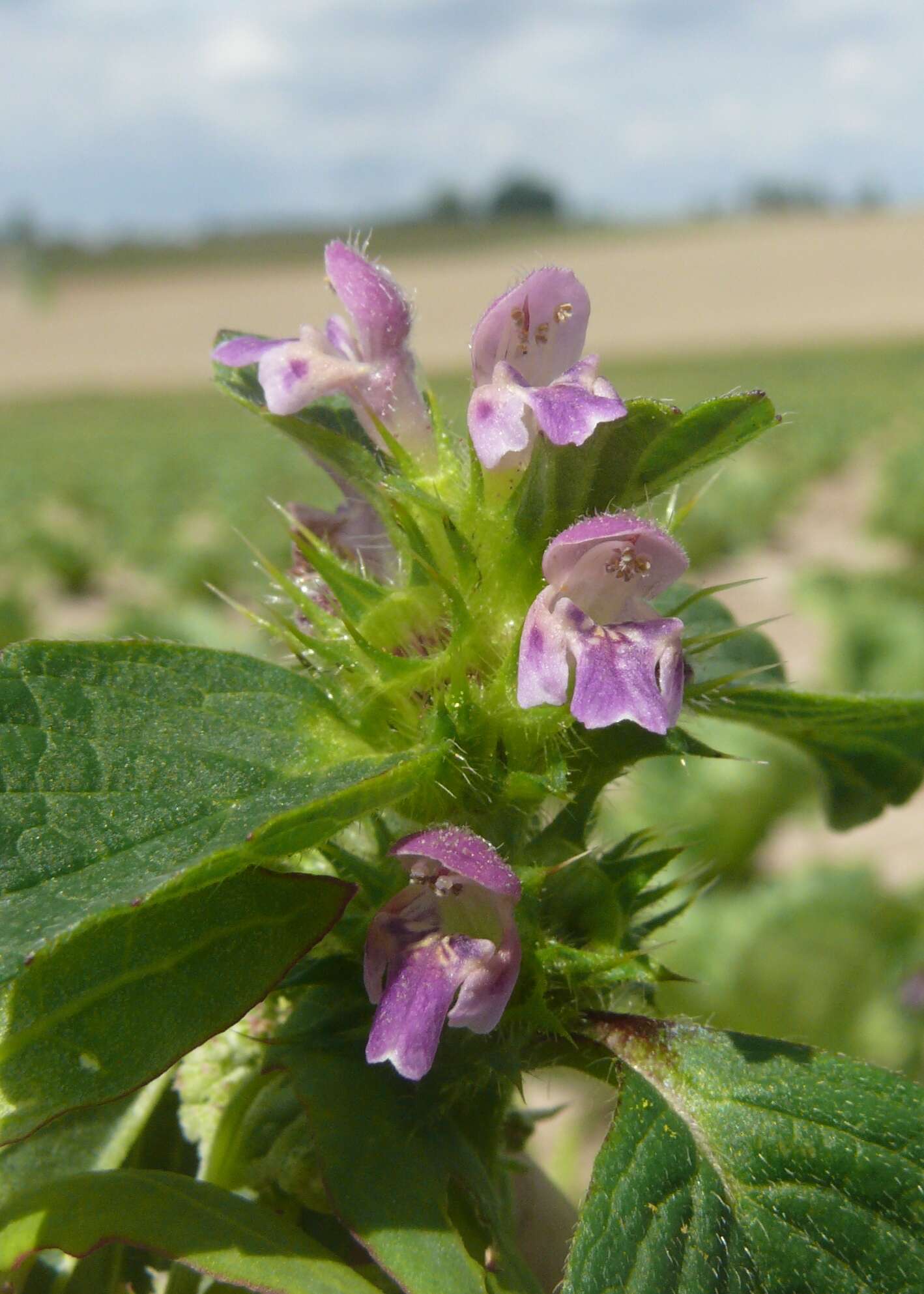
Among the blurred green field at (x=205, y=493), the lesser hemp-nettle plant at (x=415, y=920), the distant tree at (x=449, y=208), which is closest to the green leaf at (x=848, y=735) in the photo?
the lesser hemp-nettle plant at (x=415, y=920)

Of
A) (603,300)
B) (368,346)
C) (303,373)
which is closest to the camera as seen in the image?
(303,373)

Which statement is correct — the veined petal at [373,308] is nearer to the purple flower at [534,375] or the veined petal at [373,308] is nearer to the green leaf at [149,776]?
the purple flower at [534,375]

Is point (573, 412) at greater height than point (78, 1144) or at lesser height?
greater

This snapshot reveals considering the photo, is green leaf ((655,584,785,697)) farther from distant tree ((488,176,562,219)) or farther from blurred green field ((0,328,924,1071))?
distant tree ((488,176,562,219))

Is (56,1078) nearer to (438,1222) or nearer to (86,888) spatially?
(86,888)

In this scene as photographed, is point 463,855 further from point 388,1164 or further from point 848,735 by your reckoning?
point 848,735

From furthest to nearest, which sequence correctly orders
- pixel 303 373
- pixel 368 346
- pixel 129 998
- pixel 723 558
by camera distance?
pixel 723 558
pixel 368 346
pixel 303 373
pixel 129 998

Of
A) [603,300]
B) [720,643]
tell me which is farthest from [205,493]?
[603,300]

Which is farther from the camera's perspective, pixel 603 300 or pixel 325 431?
pixel 603 300

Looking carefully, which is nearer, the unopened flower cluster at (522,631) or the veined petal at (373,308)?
the unopened flower cluster at (522,631)
